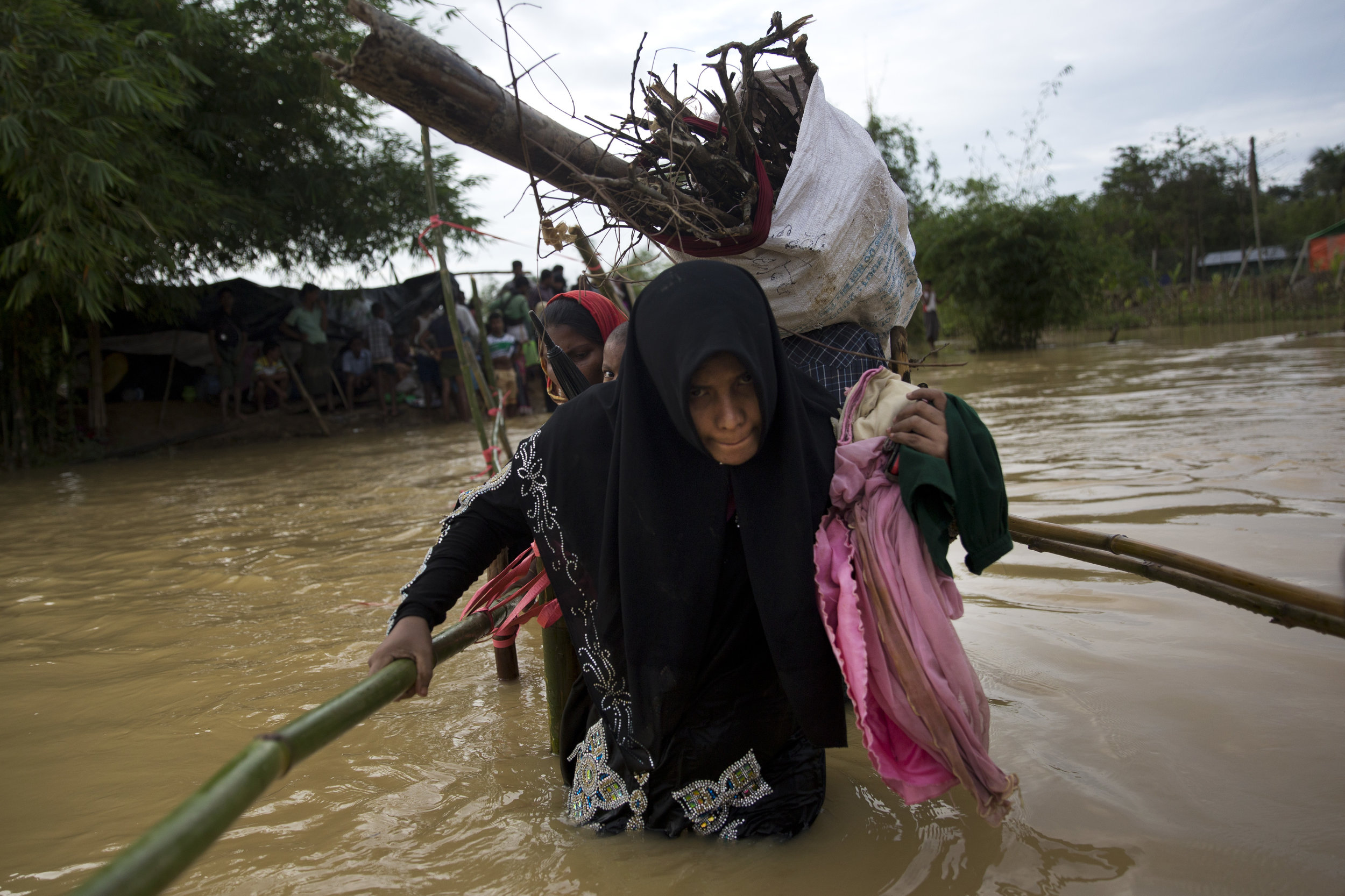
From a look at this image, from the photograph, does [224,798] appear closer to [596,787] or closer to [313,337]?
[596,787]

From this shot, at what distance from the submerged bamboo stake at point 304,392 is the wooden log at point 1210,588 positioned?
11.1 m

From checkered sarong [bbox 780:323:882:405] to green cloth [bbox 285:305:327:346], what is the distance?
36.3 ft

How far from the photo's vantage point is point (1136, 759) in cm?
209

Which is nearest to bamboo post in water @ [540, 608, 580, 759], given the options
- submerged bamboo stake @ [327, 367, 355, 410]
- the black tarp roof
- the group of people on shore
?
the black tarp roof

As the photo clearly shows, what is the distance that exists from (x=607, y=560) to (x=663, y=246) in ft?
3.23

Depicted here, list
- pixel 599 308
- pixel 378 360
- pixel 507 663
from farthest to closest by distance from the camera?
1. pixel 378 360
2. pixel 599 308
3. pixel 507 663

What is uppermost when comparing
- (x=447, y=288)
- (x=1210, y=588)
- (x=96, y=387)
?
(x=96, y=387)

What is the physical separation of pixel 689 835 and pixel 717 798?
0.36ft

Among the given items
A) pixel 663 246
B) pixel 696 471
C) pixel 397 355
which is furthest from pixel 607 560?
pixel 397 355

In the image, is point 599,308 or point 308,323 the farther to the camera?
point 308,323

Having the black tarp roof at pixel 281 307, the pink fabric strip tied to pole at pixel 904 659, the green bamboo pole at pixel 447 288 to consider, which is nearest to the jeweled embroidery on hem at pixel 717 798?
the pink fabric strip tied to pole at pixel 904 659

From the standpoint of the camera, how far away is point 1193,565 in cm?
184

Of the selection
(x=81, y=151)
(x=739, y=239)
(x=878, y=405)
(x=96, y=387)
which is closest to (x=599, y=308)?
(x=739, y=239)

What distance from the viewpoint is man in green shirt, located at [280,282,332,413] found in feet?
39.4
